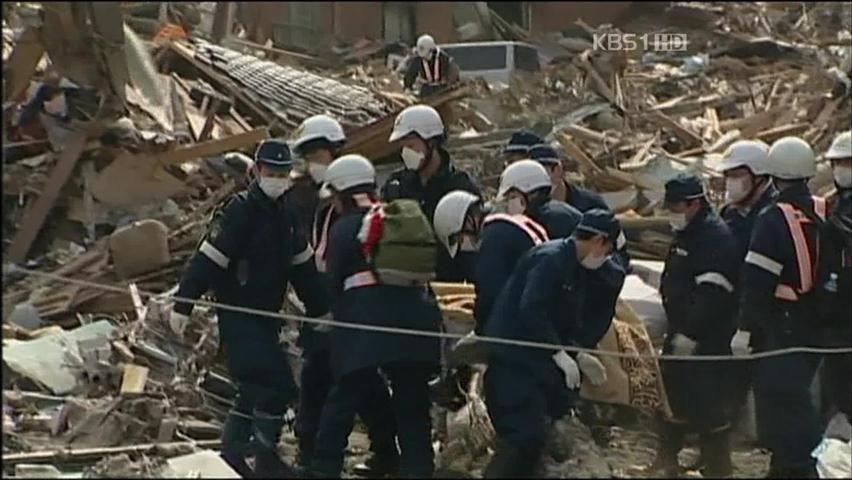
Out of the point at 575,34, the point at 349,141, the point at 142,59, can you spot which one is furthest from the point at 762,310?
the point at 575,34

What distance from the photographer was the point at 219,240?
25.2 ft

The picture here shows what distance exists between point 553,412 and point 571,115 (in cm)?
935

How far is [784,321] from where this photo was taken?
7770 millimetres

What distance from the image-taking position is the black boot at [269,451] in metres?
7.53

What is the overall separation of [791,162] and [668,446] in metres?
1.69

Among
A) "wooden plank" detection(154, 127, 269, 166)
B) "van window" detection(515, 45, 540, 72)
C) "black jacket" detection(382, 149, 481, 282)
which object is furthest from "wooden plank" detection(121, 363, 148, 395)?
"van window" detection(515, 45, 540, 72)

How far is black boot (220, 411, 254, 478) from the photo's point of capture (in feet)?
24.9

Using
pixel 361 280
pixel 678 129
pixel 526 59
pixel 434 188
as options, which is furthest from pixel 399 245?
pixel 526 59

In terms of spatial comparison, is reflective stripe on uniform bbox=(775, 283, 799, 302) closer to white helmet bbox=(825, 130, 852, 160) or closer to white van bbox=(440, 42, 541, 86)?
white helmet bbox=(825, 130, 852, 160)

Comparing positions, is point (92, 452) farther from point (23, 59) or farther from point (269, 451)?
point (23, 59)

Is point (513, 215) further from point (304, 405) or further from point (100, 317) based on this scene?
point (100, 317)

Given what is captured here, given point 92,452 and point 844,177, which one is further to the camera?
point 844,177

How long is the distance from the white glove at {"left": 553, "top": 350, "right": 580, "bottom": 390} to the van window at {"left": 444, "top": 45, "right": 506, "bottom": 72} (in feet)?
43.8

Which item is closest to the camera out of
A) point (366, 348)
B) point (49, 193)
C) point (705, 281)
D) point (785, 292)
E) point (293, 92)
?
point (366, 348)
